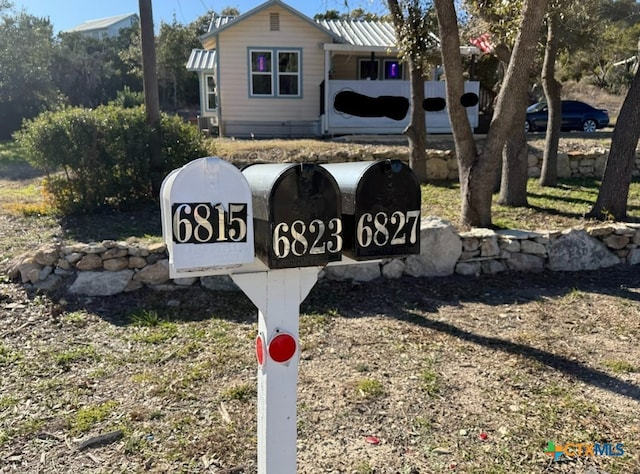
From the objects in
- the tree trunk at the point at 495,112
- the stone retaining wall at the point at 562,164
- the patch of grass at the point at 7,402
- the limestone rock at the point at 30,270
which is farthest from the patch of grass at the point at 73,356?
the stone retaining wall at the point at 562,164

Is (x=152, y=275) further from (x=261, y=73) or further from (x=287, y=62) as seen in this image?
(x=287, y=62)

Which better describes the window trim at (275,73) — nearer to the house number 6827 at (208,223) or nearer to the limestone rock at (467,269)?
the limestone rock at (467,269)

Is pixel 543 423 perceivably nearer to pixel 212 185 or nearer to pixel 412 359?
pixel 412 359

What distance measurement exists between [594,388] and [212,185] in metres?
2.79

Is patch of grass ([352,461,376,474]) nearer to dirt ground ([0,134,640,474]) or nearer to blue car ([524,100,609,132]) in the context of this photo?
dirt ground ([0,134,640,474])

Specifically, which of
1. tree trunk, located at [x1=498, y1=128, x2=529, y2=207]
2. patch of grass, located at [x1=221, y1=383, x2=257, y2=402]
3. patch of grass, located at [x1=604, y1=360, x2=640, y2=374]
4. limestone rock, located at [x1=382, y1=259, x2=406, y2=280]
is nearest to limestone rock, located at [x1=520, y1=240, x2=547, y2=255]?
limestone rock, located at [x1=382, y1=259, x2=406, y2=280]

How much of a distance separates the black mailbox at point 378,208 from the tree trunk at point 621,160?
600cm

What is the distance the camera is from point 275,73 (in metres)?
15.9

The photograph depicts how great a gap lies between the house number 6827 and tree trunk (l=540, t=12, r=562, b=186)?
8.00 m

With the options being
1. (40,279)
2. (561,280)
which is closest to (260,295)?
(40,279)

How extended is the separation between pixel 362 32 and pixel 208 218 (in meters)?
16.4

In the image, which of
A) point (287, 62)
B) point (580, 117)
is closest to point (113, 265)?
point (287, 62)

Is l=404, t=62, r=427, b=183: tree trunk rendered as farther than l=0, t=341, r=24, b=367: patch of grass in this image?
Yes

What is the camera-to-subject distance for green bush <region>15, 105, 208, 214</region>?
7465 millimetres
